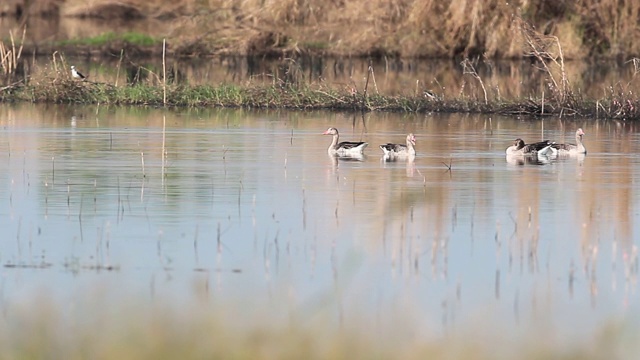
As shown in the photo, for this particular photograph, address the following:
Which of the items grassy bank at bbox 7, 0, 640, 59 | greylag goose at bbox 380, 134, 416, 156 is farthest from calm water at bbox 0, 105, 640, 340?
grassy bank at bbox 7, 0, 640, 59

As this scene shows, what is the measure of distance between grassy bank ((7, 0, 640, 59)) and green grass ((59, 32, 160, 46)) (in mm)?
829

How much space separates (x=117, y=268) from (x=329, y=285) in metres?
1.63

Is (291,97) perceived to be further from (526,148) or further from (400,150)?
(526,148)

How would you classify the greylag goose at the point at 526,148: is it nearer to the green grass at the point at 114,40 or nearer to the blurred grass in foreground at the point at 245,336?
the blurred grass in foreground at the point at 245,336

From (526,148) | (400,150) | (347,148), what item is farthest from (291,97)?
(526,148)

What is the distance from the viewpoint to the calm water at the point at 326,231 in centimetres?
986

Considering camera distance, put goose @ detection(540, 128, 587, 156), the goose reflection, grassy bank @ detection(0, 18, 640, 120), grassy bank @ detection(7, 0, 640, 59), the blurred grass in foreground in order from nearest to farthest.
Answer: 1. the blurred grass in foreground
2. the goose reflection
3. goose @ detection(540, 128, 587, 156)
4. grassy bank @ detection(0, 18, 640, 120)
5. grassy bank @ detection(7, 0, 640, 59)

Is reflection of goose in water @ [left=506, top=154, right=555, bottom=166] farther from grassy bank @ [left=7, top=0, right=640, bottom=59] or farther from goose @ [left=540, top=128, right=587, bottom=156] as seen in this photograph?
grassy bank @ [left=7, top=0, right=640, bottom=59]

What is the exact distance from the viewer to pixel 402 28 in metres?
46.6

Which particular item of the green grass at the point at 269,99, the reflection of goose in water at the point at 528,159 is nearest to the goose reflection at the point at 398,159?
the reflection of goose in water at the point at 528,159

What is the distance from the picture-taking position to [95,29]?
180ft

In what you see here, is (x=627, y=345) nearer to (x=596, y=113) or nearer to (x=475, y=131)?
(x=475, y=131)

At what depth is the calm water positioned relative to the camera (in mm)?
9859

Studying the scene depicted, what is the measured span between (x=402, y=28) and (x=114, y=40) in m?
9.27
